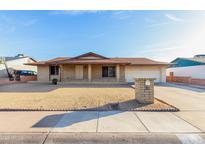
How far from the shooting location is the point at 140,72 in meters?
20.9

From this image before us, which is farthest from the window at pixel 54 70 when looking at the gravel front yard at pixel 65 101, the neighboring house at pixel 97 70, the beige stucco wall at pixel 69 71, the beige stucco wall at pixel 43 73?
the gravel front yard at pixel 65 101

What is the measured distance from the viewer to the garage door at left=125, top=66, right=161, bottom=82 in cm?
2088

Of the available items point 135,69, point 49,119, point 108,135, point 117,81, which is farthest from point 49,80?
point 108,135

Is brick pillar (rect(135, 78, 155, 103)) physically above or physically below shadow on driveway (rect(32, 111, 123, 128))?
above

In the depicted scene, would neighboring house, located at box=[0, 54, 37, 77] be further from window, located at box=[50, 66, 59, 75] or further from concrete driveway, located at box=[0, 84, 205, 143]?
concrete driveway, located at box=[0, 84, 205, 143]

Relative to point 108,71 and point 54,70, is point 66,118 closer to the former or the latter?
point 108,71

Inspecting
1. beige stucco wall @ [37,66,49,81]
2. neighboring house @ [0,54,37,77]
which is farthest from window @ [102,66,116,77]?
neighboring house @ [0,54,37,77]

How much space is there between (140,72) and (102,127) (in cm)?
1732

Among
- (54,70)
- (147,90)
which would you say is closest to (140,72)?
(54,70)

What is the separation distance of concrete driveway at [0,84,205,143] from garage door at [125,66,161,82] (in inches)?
593

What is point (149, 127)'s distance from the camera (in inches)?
175

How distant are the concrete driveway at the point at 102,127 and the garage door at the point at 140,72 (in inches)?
593
